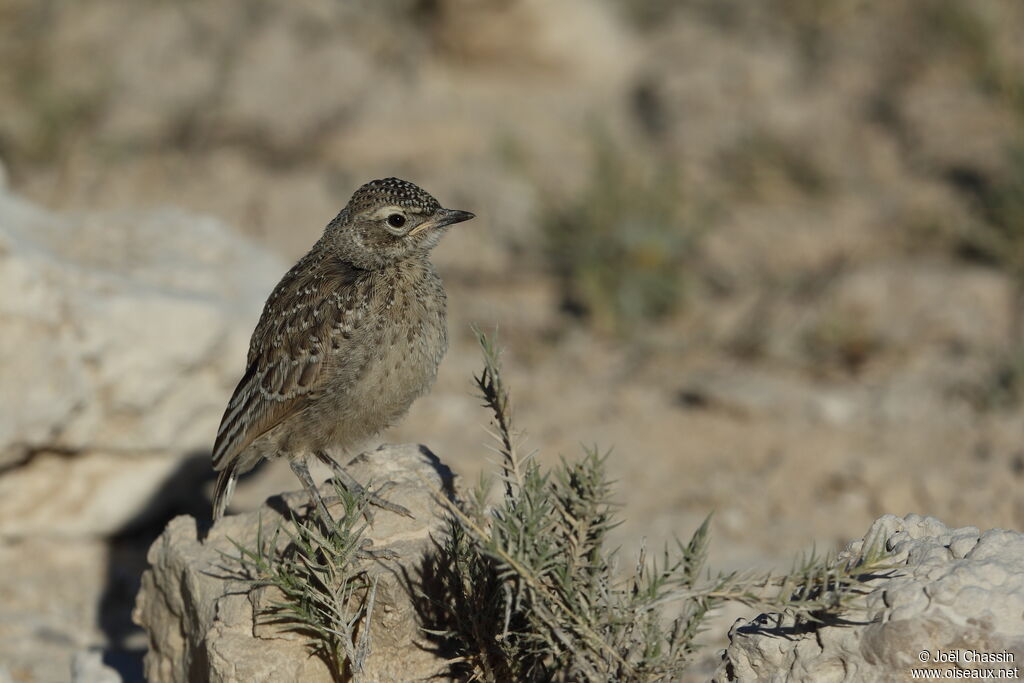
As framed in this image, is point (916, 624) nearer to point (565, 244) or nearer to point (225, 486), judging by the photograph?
point (225, 486)

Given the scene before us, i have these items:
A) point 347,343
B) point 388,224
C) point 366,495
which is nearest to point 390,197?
point 388,224

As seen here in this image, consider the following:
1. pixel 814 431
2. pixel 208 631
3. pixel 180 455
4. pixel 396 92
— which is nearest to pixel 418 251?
pixel 208 631

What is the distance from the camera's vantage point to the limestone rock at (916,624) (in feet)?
11.4

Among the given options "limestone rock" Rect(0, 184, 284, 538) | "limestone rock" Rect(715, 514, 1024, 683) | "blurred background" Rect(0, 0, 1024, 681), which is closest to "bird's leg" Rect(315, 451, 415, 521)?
"limestone rock" Rect(715, 514, 1024, 683)

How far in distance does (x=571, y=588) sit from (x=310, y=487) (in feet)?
4.88

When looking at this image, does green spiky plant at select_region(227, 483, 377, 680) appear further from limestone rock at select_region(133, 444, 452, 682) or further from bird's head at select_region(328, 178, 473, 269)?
bird's head at select_region(328, 178, 473, 269)

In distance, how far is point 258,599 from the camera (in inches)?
177

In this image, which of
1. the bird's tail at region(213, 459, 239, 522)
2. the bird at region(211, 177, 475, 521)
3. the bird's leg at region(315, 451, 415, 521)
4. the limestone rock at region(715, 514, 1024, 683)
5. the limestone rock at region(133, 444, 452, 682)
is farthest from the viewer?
the bird's tail at region(213, 459, 239, 522)

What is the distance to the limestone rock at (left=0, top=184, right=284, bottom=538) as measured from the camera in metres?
6.48

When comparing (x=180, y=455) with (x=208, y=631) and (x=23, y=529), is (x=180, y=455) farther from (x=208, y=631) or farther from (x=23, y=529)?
(x=208, y=631)

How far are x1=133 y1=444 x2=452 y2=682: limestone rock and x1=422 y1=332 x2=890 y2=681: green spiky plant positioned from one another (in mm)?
228

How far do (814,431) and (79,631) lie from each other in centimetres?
499

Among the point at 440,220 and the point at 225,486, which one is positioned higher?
the point at 440,220

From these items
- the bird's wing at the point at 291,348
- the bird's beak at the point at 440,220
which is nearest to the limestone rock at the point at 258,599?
the bird's wing at the point at 291,348
